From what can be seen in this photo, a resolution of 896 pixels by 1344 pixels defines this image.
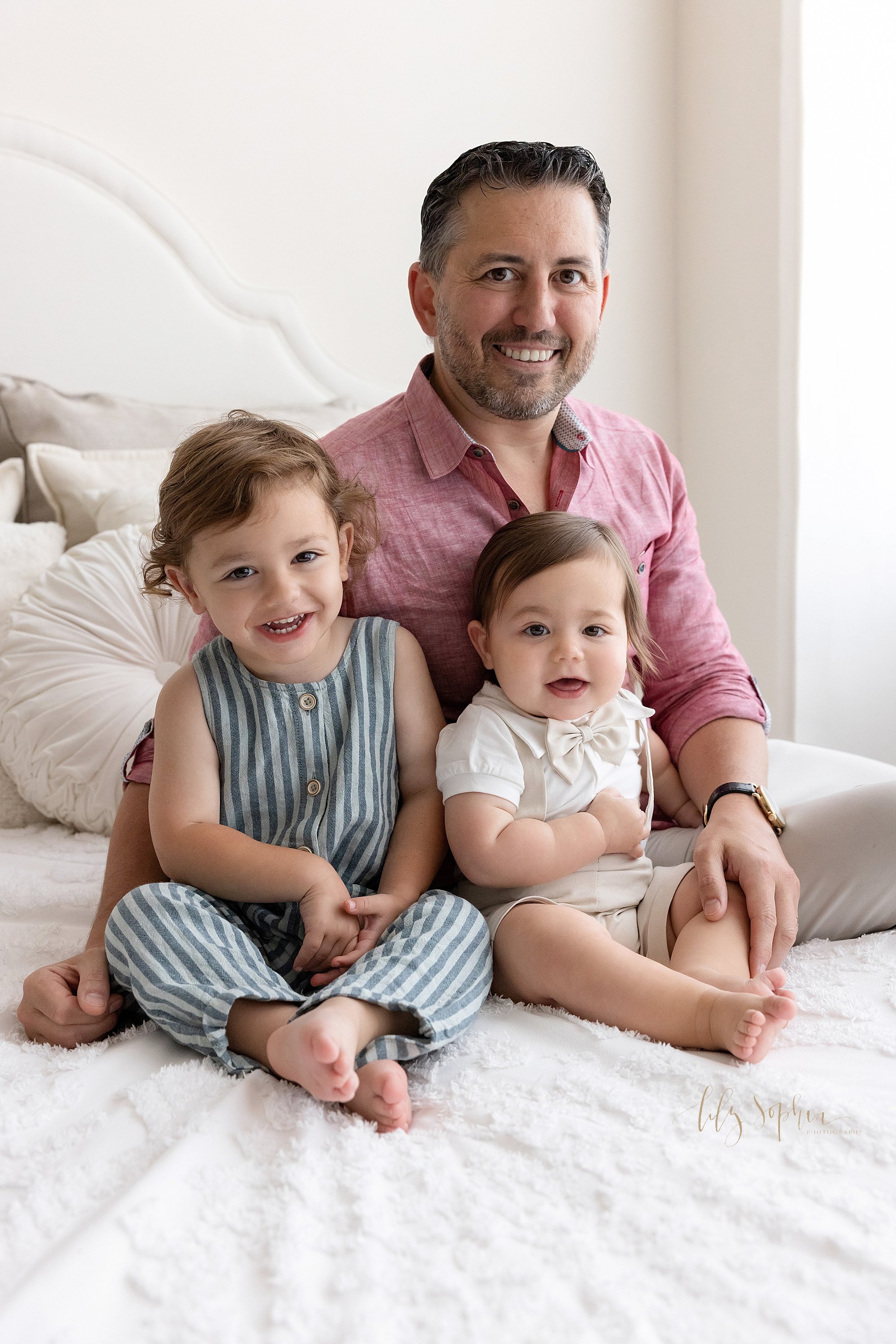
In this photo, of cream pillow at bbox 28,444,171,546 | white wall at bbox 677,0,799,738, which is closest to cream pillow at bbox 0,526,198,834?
cream pillow at bbox 28,444,171,546

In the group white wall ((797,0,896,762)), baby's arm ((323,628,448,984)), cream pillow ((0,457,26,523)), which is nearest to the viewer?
baby's arm ((323,628,448,984))

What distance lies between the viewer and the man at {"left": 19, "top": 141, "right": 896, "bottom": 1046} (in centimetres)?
124

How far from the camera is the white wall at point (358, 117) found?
88.7 inches

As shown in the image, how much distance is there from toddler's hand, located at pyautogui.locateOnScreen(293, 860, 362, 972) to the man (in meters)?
0.25

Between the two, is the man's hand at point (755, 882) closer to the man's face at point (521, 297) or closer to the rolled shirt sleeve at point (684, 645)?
the rolled shirt sleeve at point (684, 645)

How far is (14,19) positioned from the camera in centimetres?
216

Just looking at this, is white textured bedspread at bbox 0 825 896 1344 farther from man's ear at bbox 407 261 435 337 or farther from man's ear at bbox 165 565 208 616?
man's ear at bbox 407 261 435 337

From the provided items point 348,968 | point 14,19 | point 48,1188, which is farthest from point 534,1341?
point 14,19

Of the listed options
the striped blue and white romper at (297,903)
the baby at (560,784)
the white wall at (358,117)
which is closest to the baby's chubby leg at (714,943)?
the baby at (560,784)

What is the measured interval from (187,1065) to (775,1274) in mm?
532

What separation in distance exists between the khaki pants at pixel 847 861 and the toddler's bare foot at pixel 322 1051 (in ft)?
1.98

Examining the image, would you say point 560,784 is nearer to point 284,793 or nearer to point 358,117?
point 284,793

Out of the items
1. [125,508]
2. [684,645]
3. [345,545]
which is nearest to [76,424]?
[125,508]

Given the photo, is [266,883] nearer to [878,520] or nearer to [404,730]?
[404,730]
